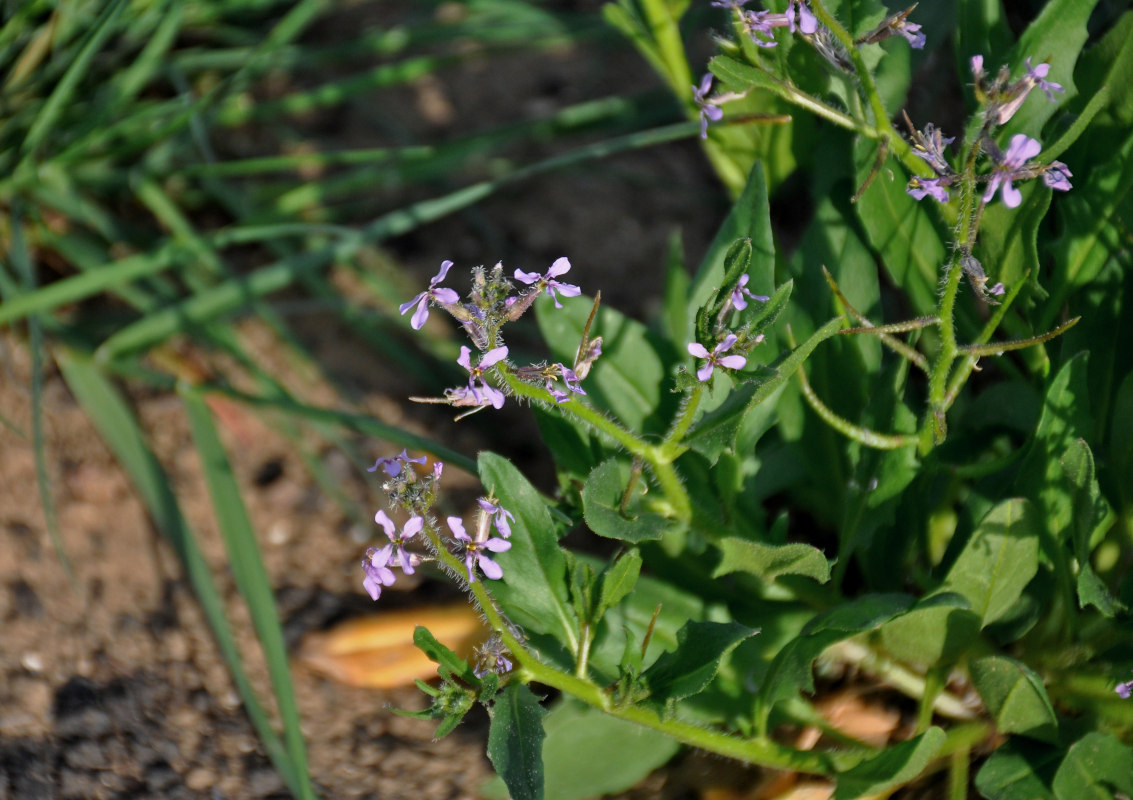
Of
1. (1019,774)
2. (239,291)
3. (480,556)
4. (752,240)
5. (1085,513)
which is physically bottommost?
(1019,774)

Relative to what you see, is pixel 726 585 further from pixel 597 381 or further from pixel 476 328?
pixel 476 328

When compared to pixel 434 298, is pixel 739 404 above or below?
below

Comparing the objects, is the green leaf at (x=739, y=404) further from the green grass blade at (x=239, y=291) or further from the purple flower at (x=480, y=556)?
the green grass blade at (x=239, y=291)

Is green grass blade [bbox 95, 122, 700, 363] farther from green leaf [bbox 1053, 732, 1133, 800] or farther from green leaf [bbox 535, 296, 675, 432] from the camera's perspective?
green leaf [bbox 1053, 732, 1133, 800]

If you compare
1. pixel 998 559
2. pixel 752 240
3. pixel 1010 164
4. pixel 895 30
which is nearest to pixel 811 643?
pixel 998 559

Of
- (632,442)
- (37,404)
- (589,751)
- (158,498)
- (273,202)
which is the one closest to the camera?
(632,442)

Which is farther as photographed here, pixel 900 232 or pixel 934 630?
pixel 900 232

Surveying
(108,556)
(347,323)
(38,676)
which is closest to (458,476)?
(347,323)

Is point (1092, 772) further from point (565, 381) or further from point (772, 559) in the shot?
point (565, 381)
